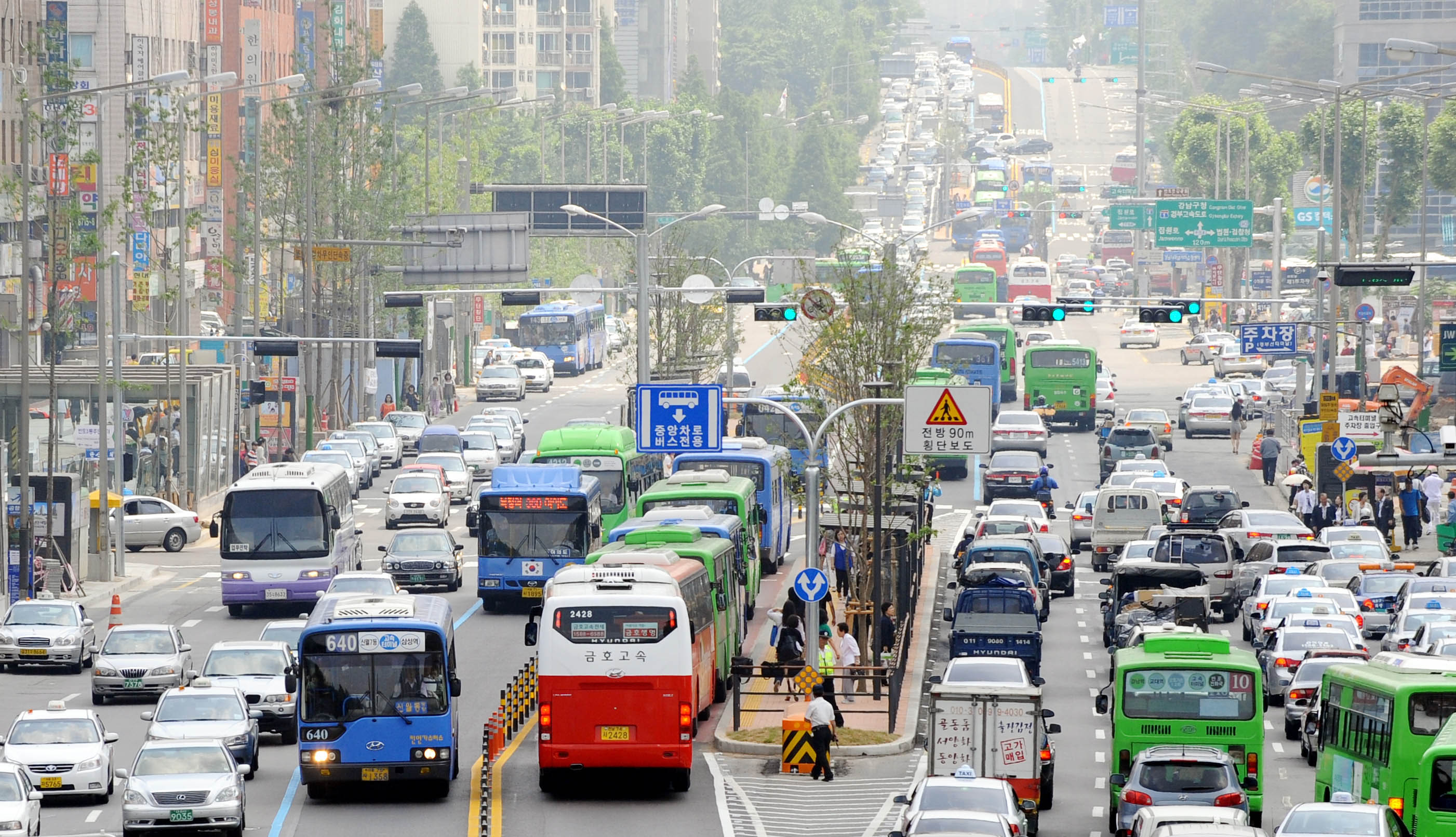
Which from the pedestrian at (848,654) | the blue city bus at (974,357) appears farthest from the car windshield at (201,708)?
the blue city bus at (974,357)

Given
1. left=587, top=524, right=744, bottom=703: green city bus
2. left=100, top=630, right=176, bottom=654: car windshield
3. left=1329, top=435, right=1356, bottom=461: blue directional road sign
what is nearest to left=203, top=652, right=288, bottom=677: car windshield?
left=100, top=630, right=176, bottom=654: car windshield

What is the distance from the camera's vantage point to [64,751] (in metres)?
30.0

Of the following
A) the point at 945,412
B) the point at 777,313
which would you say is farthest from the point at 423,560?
the point at 945,412

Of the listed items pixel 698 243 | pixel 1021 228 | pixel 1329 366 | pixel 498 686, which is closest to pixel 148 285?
pixel 1329 366

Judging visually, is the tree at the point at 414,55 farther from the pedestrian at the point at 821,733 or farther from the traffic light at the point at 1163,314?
the pedestrian at the point at 821,733

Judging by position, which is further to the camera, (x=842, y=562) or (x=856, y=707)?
(x=842, y=562)

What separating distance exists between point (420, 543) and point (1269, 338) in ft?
135

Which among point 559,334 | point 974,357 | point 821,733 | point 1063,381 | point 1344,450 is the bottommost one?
point 821,733

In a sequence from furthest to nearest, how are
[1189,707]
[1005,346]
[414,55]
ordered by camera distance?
[414,55]
[1005,346]
[1189,707]

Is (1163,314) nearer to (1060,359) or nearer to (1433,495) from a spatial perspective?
(1433,495)

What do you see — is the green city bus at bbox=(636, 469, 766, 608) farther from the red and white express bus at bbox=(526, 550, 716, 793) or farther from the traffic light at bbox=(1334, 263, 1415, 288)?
the red and white express bus at bbox=(526, 550, 716, 793)

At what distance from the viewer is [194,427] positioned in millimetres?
67000

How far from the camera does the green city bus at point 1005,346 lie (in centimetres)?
8706

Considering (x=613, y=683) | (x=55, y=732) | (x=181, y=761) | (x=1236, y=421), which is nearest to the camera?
(x=181, y=761)
